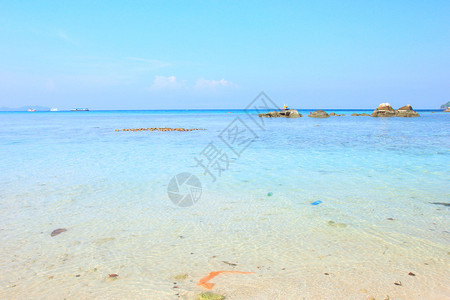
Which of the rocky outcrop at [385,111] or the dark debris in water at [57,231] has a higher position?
the rocky outcrop at [385,111]

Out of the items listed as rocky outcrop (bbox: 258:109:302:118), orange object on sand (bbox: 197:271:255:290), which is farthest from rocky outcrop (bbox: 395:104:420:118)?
orange object on sand (bbox: 197:271:255:290)

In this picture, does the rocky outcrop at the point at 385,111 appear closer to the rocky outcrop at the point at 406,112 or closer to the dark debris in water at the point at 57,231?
the rocky outcrop at the point at 406,112

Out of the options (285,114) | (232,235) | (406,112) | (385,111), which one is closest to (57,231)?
(232,235)

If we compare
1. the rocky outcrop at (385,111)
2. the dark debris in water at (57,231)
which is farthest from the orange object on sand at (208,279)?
the rocky outcrop at (385,111)

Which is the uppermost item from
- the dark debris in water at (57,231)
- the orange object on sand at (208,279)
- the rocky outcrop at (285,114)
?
the rocky outcrop at (285,114)

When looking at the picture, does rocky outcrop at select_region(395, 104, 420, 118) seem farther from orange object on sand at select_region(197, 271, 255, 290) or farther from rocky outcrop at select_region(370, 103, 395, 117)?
orange object on sand at select_region(197, 271, 255, 290)

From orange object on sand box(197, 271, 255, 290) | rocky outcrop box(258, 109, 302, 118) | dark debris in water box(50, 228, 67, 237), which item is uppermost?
rocky outcrop box(258, 109, 302, 118)

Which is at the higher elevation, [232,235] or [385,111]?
[385,111]

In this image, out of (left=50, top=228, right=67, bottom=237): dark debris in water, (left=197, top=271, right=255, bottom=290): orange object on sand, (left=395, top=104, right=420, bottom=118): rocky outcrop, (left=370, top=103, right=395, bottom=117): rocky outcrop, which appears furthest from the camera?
(left=370, top=103, right=395, bottom=117): rocky outcrop

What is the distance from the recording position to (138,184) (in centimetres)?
875

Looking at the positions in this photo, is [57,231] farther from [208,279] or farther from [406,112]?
[406,112]

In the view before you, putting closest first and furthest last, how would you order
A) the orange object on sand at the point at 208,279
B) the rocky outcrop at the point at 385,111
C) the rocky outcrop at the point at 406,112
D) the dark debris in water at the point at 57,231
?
1. the orange object on sand at the point at 208,279
2. the dark debris in water at the point at 57,231
3. the rocky outcrop at the point at 406,112
4. the rocky outcrop at the point at 385,111

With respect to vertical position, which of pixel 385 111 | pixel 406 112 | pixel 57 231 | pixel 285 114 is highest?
pixel 385 111

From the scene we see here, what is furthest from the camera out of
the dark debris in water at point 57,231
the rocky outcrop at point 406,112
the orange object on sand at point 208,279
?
the rocky outcrop at point 406,112
